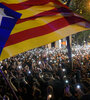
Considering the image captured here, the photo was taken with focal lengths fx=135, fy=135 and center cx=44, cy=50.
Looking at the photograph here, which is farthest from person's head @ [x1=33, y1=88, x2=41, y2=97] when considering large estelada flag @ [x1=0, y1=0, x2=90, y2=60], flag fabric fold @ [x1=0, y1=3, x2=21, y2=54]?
flag fabric fold @ [x1=0, y1=3, x2=21, y2=54]

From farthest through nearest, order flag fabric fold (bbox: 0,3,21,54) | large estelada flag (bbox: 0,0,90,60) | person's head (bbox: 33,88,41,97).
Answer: person's head (bbox: 33,88,41,97), large estelada flag (bbox: 0,0,90,60), flag fabric fold (bbox: 0,3,21,54)

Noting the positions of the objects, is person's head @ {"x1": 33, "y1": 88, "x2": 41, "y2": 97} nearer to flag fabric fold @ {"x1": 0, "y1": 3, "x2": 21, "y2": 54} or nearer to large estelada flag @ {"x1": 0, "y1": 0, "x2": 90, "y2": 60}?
large estelada flag @ {"x1": 0, "y1": 0, "x2": 90, "y2": 60}

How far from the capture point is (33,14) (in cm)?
399

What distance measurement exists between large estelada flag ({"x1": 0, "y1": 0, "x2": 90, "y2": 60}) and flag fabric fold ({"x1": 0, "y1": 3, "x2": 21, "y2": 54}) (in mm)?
108

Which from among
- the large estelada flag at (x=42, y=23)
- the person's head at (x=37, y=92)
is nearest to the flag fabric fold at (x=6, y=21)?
the large estelada flag at (x=42, y=23)

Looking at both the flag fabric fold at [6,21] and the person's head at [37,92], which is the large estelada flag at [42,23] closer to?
the flag fabric fold at [6,21]

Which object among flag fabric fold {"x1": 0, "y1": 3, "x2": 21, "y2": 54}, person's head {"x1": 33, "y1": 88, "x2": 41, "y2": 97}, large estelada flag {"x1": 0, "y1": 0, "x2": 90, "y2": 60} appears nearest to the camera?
flag fabric fold {"x1": 0, "y1": 3, "x2": 21, "y2": 54}

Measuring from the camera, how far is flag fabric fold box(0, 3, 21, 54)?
11.8 feet

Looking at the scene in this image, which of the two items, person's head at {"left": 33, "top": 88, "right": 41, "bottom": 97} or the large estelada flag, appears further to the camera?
person's head at {"left": 33, "top": 88, "right": 41, "bottom": 97}

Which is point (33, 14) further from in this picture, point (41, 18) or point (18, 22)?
point (18, 22)

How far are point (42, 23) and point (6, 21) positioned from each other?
1.03 m

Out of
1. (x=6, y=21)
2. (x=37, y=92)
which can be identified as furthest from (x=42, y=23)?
(x=37, y=92)

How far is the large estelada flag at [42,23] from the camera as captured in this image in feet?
12.2

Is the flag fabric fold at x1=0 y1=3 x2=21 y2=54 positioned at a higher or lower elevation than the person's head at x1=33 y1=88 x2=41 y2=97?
higher
